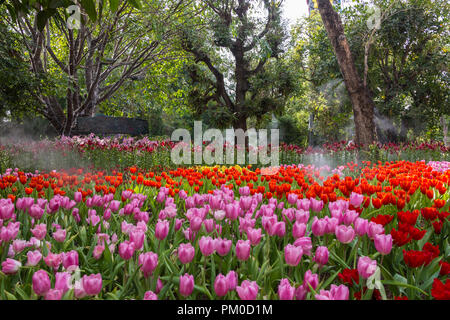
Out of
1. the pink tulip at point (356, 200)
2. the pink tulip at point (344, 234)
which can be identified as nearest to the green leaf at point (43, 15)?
the pink tulip at point (344, 234)

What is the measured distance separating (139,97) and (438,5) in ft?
50.7

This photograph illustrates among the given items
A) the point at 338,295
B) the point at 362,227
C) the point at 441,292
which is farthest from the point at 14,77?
the point at 441,292

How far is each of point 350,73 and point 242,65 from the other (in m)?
8.30

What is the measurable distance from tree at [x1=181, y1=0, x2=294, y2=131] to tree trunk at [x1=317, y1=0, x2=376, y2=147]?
6281 millimetres

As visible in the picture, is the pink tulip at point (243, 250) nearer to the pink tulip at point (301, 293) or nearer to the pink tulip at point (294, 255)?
the pink tulip at point (294, 255)

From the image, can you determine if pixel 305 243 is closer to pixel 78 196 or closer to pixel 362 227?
pixel 362 227

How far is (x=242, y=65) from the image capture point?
16.5 metres

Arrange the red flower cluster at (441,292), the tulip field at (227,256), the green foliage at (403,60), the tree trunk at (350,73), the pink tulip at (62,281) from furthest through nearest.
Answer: the green foliage at (403,60) → the tree trunk at (350,73) → the tulip field at (227,256) → the pink tulip at (62,281) → the red flower cluster at (441,292)

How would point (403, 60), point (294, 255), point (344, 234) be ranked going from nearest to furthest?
point (294, 255) < point (344, 234) < point (403, 60)

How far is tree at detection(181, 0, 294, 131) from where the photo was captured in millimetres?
15141

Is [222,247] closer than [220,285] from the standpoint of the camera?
No

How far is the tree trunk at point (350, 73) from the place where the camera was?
869 cm

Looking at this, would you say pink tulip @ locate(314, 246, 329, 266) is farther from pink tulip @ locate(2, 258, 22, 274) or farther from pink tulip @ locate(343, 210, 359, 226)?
pink tulip @ locate(2, 258, 22, 274)

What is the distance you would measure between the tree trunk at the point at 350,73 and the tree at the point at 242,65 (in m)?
6.28
